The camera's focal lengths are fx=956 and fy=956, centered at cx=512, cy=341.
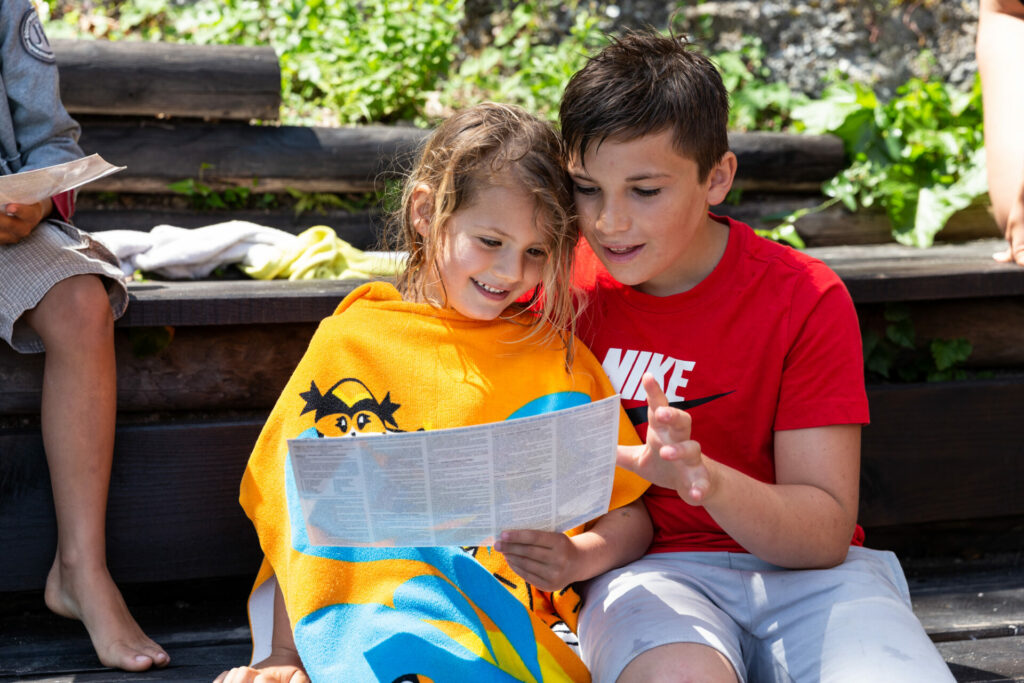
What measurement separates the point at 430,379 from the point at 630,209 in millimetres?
469

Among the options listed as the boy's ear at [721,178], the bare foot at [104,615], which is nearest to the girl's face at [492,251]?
the boy's ear at [721,178]

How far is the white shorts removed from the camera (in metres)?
1.49

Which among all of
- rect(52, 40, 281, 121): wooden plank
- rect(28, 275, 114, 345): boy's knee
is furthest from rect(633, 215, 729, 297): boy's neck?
rect(52, 40, 281, 121): wooden plank

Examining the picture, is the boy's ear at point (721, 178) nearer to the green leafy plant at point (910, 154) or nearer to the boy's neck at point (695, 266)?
the boy's neck at point (695, 266)

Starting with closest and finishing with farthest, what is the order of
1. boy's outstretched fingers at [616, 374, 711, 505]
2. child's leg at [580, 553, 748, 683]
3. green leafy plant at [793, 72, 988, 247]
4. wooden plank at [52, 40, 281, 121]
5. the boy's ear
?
1. boy's outstretched fingers at [616, 374, 711, 505]
2. child's leg at [580, 553, 748, 683]
3. the boy's ear
4. wooden plank at [52, 40, 281, 121]
5. green leafy plant at [793, 72, 988, 247]

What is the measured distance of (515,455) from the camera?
136 cm

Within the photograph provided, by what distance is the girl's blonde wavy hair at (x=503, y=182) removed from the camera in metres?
1.66

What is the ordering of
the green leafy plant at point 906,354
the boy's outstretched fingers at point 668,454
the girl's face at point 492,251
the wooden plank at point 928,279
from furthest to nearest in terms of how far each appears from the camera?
the green leafy plant at point 906,354 < the wooden plank at point 928,279 < the girl's face at point 492,251 < the boy's outstretched fingers at point 668,454

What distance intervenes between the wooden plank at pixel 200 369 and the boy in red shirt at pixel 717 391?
2.61ft

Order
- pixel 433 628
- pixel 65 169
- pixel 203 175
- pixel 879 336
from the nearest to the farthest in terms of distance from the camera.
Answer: pixel 433 628
pixel 65 169
pixel 879 336
pixel 203 175

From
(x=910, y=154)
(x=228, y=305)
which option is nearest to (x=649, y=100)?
(x=228, y=305)

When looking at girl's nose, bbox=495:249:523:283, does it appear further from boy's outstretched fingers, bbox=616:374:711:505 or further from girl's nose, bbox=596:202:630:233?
boy's outstretched fingers, bbox=616:374:711:505

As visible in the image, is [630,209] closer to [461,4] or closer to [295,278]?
[295,278]

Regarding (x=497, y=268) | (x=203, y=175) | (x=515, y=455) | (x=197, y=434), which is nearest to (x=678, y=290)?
(x=497, y=268)
